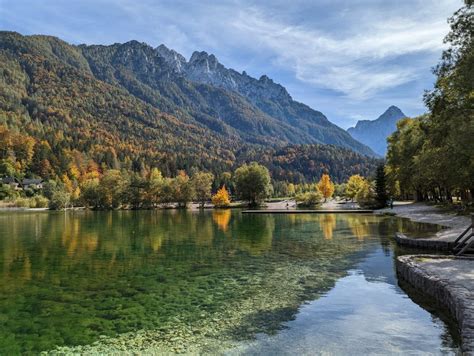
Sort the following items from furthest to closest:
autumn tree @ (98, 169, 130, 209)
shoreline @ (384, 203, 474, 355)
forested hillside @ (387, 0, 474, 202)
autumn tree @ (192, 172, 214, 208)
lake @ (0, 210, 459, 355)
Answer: autumn tree @ (192, 172, 214, 208)
autumn tree @ (98, 169, 130, 209)
forested hillside @ (387, 0, 474, 202)
lake @ (0, 210, 459, 355)
shoreline @ (384, 203, 474, 355)

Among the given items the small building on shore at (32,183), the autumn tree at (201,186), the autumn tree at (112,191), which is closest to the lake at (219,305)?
the autumn tree at (112,191)

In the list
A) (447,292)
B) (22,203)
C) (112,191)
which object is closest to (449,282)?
(447,292)

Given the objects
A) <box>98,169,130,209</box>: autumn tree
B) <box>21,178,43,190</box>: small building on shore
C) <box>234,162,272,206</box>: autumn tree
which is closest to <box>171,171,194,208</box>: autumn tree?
<box>98,169,130,209</box>: autumn tree

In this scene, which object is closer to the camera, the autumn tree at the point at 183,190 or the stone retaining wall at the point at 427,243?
the stone retaining wall at the point at 427,243

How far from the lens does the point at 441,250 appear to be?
2881 centimetres

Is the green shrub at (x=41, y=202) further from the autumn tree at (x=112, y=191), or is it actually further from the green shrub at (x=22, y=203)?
the autumn tree at (x=112, y=191)

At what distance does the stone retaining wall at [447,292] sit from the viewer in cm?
1129

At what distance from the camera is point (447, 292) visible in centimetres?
1559

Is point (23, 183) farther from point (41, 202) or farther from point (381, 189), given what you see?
point (381, 189)

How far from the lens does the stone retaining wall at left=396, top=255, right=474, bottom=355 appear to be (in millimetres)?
11289

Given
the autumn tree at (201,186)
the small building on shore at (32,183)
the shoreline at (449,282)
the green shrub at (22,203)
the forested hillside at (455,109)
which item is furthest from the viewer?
the small building on shore at (32,183)

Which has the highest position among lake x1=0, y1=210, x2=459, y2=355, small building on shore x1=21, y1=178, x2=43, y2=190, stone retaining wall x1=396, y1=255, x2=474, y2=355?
small building on shore x1=21, y1=178, x2=43, y2=190

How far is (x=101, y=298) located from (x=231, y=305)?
6.27 m

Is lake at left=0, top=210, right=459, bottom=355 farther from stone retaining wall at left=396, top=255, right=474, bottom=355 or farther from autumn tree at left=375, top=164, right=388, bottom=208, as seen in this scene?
autumn tree at left=375, top=164, right=388, bottom=208
